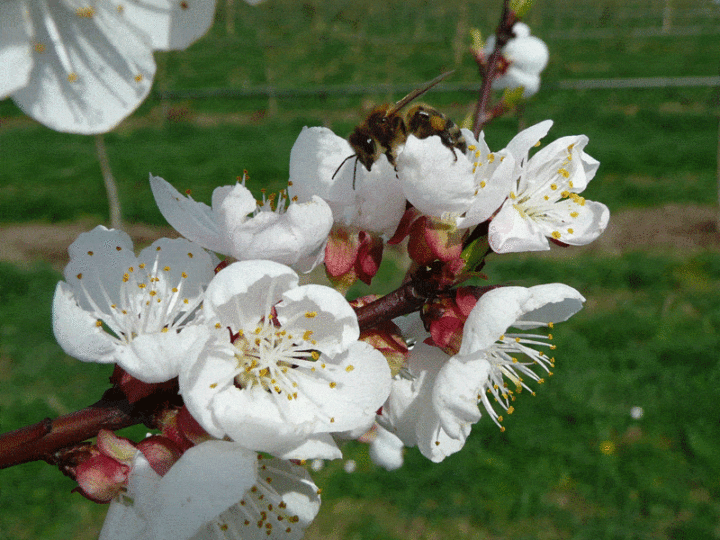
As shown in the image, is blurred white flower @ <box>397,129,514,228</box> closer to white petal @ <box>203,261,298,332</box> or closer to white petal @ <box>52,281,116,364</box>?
white petal @ <box>203,261,298,332</box>

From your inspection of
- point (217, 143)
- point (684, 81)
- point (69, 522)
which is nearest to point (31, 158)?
point (217, 143)

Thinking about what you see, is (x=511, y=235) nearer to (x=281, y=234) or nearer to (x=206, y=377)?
(x=281, y=234)

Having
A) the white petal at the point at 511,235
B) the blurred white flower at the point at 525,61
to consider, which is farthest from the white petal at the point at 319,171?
the blurred white flower at the point at 525,61

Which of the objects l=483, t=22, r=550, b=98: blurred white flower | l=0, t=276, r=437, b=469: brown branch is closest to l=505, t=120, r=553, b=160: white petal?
l=0, t=276, r=437, b=469: brown branch

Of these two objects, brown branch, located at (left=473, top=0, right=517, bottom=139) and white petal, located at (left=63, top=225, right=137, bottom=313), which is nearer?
white petal, located at (left=63, top=225, right=137, bottom=313)

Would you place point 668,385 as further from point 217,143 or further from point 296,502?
point 217,143

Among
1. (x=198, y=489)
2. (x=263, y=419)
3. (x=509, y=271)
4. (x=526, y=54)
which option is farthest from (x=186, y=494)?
(x=509, y=271)
